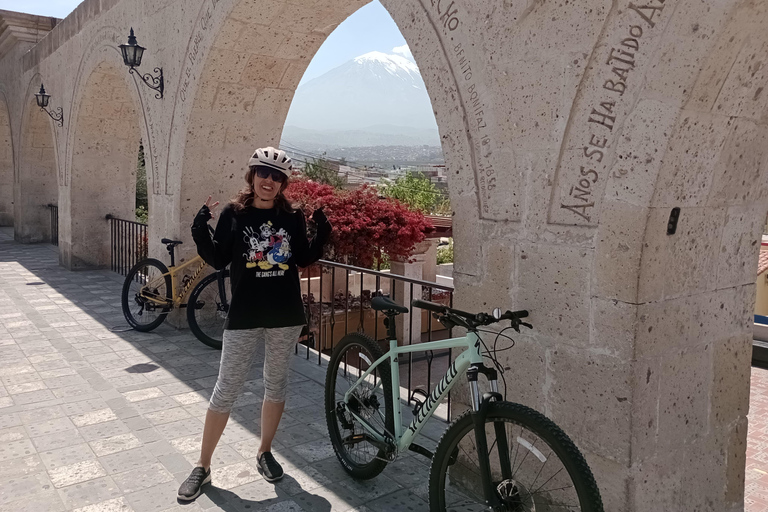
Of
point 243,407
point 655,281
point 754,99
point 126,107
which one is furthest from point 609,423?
point 126,107

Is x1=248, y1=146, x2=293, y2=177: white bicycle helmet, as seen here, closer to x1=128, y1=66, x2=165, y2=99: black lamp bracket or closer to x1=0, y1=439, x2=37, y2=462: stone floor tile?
x1=0, y1=439, x2=37, y2=462: stone floor tile

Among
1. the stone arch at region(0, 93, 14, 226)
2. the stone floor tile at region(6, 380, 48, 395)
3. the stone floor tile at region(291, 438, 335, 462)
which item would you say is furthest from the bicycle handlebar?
the stone arch at region(0, 93, 14, 226)

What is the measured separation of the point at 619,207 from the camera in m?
2.21

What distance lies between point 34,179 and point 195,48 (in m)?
8.96

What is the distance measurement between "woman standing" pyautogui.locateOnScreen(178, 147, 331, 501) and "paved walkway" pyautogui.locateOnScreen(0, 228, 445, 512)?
27cm

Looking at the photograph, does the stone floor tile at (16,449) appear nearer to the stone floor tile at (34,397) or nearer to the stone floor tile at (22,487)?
the stone floor tile at (22,487)

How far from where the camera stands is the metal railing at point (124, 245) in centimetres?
902

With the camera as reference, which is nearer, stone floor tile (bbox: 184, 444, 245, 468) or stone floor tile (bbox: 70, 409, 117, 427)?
stone floor tile (bbox: 184, 444, 245, 468)

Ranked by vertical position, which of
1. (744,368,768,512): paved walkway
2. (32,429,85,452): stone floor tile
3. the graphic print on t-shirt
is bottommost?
(744,368,768,512): paved walkway

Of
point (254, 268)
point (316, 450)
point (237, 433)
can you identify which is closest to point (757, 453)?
point (316, 450)

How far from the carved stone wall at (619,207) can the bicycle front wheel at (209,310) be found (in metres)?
2.90

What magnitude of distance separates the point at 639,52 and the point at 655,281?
0.79 m

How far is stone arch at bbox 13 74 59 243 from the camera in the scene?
12.4m

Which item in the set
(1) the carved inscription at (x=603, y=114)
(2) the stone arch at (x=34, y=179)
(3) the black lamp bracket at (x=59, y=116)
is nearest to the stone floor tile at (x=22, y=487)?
(1) the carved inscription at (x=603, y=114)
